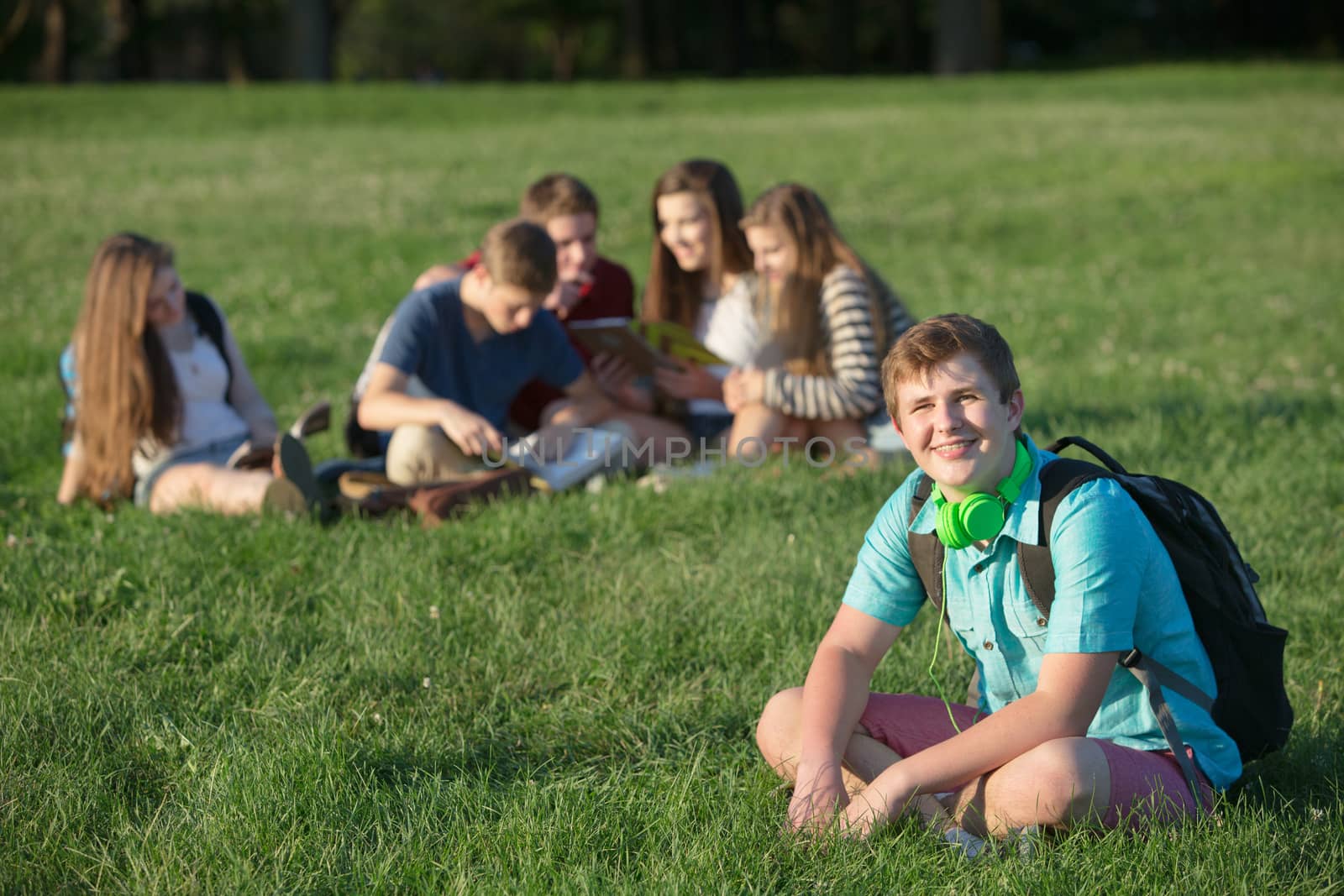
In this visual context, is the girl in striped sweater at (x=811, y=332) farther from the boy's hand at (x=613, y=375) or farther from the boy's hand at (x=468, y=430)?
the boy's hand at (x=468, y=430)

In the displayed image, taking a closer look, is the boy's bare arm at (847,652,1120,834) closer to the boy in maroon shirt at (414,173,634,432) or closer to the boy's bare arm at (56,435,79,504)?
the boy in maroon shirt at (414,173,634,432)

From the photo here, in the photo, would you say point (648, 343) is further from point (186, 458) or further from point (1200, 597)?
point (1200, 597)

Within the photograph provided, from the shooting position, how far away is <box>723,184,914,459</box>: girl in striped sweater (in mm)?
5953

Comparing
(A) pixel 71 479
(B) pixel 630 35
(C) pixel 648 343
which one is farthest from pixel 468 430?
(B) pixel 630 35

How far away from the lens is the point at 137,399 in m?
5.68

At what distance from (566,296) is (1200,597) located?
13.7 ft

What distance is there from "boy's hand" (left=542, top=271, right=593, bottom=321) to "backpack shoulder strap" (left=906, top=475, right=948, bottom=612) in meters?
3.53

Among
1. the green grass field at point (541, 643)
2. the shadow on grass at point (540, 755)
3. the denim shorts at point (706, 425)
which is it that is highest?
the denim shorts at point (706, 425)

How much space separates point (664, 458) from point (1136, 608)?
366 cm

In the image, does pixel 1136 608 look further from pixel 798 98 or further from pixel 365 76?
pixel 365 76

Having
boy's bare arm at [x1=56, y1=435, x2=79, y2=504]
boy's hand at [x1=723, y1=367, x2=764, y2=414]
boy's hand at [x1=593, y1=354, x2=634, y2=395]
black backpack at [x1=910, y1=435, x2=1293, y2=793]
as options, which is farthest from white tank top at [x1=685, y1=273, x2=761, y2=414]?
black backpack at [x1=910, y1=435, x2=1293, y2=793]

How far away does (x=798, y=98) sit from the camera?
29609 mm

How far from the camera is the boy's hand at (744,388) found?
5.93 meters

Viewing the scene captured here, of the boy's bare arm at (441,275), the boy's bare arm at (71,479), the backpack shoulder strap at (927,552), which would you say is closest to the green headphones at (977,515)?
the backpack shoulder strap at (927,552)
